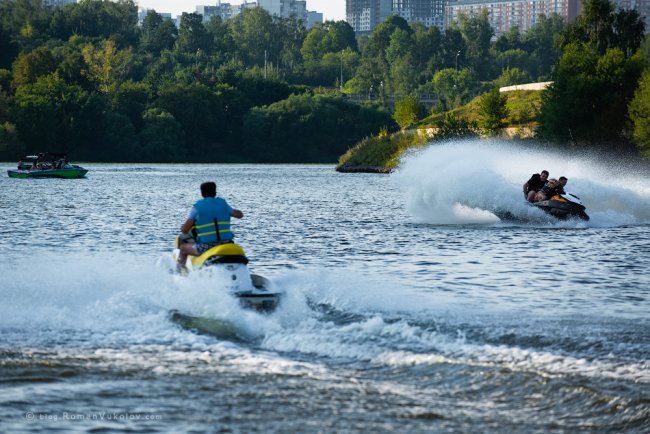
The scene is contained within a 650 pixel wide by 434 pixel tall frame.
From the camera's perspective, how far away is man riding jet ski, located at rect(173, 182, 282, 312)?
16188mm

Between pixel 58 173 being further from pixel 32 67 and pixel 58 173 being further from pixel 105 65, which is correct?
pixel 105 65

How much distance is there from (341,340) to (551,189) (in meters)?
23.7

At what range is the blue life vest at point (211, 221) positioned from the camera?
17422 mm

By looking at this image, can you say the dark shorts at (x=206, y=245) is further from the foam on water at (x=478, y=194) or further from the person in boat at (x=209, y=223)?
the foam on water at (x=478, y=194)

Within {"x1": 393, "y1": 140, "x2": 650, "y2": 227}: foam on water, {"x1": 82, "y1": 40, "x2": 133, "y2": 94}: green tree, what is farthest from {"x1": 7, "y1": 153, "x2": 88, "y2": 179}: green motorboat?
{"x1": 82, "y1": 40, "x2": 133, "y2": 94}: green tree

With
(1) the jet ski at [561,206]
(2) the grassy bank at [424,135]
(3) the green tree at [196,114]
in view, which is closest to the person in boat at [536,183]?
(1) the jet ski at [561,206]

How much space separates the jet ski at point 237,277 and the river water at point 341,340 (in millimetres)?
266

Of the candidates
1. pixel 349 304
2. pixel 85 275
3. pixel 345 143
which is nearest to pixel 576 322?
pixel 349 304

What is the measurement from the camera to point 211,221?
17.5m

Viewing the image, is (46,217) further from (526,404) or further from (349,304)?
(526,404)

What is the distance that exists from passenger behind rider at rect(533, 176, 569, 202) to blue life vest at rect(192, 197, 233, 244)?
21.3 m

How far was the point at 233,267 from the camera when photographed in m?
16.4

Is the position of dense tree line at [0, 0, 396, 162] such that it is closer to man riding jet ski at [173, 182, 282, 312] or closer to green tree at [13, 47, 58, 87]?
green tree at [13, 47, 58, 87]

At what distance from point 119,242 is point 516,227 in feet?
45.5
